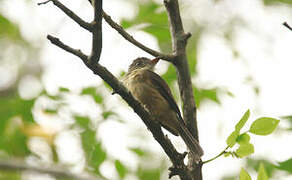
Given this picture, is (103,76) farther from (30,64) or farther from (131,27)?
(30,64)

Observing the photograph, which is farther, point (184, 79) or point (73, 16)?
point (184, 79)

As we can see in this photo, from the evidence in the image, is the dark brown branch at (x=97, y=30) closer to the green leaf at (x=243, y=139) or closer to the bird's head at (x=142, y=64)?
the green leaf at (x=243, y=139)

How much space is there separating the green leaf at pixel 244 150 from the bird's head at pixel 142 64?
332 centimetres

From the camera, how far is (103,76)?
2740 mm

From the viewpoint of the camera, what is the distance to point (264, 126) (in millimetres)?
2793

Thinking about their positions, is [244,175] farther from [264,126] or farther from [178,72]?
[178,72]

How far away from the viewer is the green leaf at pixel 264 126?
276cm

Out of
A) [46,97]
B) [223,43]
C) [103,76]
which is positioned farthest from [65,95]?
[223,43]

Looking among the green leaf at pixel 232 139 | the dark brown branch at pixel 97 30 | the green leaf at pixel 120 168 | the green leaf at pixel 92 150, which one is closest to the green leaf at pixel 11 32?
the green leaf at pixel 92 150

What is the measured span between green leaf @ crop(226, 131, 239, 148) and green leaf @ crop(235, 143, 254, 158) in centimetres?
6

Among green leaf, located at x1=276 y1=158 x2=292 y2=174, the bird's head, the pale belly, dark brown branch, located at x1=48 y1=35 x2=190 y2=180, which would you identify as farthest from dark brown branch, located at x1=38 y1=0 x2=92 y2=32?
the bird's head

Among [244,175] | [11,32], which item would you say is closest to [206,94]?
[244,175]

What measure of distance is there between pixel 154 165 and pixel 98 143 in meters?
1.99

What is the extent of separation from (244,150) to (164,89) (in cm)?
236
